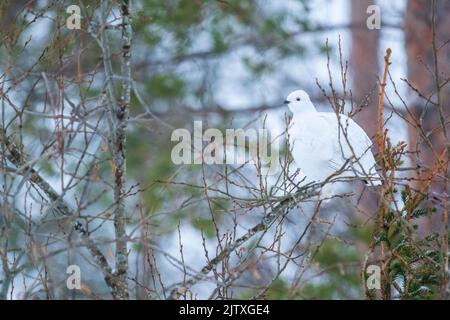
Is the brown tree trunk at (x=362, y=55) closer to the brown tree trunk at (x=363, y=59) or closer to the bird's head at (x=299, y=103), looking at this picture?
the brown tree trunk at (x=363, y=59)

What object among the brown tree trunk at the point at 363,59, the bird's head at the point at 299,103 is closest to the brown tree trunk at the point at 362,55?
the brown tree trunk at the point at 363,59

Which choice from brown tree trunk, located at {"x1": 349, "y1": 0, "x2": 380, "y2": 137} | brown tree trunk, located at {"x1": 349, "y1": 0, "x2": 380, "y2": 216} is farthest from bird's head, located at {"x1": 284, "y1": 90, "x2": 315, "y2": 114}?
brown tree trunk, located at {"x1": 349, "y1": 0, "x2": 380, "y2": 137}

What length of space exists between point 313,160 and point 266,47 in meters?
5.97

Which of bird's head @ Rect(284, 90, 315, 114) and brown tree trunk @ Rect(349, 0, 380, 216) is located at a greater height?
brown tree trunk @ Rect(349, 0, 380, 216)

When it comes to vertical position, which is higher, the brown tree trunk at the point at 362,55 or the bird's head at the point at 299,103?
the brown tree trunk at the point at 362,55

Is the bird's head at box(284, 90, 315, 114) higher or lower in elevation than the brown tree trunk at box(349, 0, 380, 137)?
lower

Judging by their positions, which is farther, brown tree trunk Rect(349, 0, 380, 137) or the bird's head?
brown tree trunk Rect(349, 0, 380, 137)

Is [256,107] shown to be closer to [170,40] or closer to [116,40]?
[170,40]

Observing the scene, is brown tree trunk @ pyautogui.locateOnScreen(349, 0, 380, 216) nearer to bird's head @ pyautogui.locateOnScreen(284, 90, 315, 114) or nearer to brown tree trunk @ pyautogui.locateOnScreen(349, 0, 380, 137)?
brown tree trunk @ pyautogui.locateOnScreen(349, 0, 380, 137)

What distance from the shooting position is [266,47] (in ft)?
38.1

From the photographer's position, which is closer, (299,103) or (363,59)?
(299,103)

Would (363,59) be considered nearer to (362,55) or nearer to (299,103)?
(362,55)

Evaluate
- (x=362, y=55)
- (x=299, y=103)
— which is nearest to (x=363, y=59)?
(x=362, y=55)
